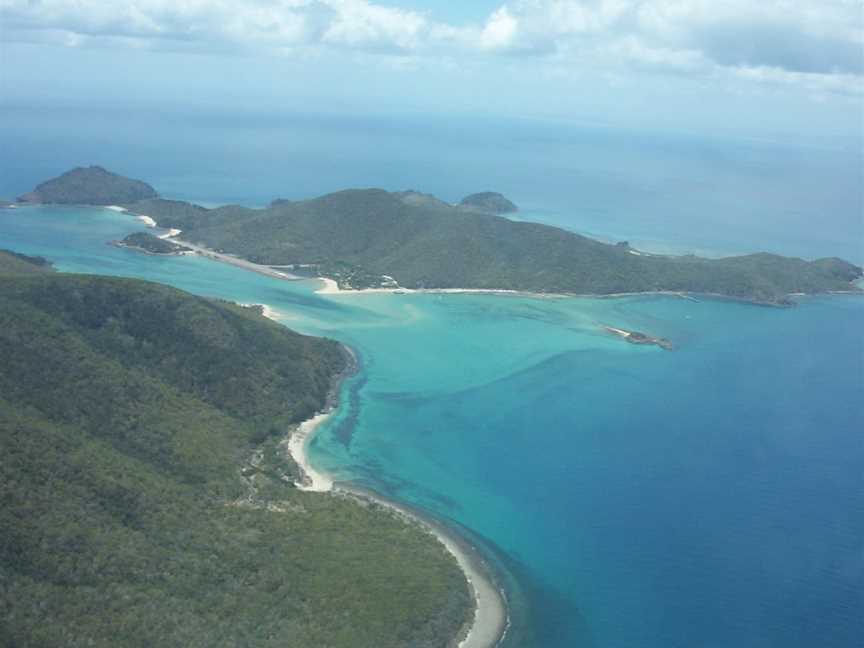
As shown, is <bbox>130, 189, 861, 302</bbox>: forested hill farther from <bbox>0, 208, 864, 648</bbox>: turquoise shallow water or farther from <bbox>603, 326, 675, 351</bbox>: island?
<bbox>603, 326, 675, 351</bbox>: island

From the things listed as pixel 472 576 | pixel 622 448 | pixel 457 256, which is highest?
pixel 457 256

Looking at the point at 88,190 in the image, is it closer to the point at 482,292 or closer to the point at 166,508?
the point at 482,292

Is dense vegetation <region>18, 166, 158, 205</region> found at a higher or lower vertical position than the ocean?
higher

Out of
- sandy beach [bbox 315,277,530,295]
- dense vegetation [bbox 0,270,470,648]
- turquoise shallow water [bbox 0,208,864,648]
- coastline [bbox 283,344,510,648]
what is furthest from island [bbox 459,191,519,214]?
dense vegetation [bbox 0,270,470,648]

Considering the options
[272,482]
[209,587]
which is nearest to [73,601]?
[209,587]

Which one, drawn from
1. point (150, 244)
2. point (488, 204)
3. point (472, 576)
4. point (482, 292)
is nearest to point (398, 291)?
point (482, 292)

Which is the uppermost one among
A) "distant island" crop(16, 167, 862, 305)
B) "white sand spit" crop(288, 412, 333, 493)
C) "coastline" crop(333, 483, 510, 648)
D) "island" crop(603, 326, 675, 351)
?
"distant island" crop(16, 167, 862, 305)
